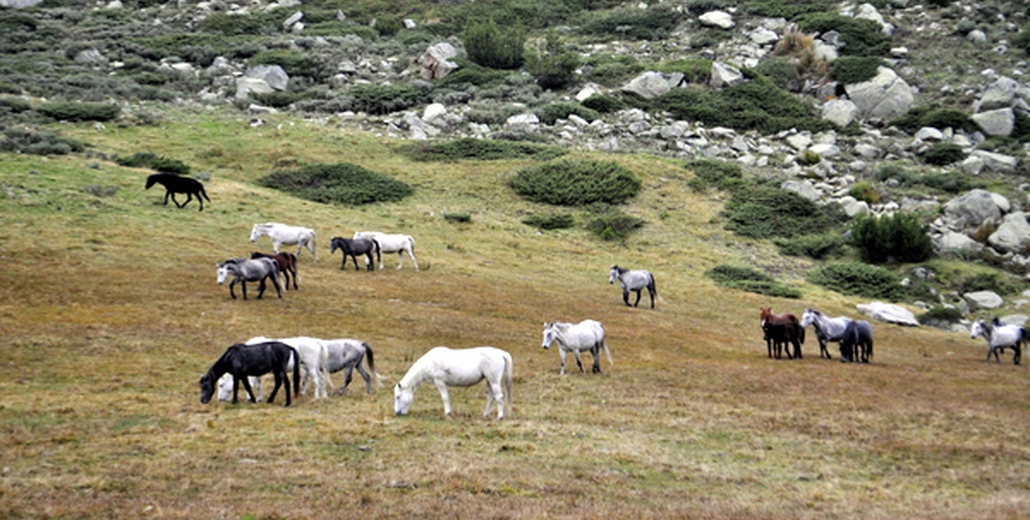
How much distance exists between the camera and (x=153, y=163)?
171 ft

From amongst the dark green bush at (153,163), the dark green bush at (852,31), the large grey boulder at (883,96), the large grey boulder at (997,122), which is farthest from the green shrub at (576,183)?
the dark green bush at (852,31)

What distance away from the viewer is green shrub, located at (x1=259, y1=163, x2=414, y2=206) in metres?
52.9

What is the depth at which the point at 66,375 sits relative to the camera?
18.7m

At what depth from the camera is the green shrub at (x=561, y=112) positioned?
75.2 metres

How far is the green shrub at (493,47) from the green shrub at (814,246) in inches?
1682

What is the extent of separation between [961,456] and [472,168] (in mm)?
48753

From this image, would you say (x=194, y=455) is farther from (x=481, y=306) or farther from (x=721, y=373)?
(x=481, y=306)

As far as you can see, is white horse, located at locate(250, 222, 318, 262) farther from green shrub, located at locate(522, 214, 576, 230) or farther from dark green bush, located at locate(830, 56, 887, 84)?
dark green bush, located at locate(830, 56, 887, 84)

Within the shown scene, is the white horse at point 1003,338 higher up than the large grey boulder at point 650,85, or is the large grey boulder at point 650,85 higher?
the large grey boulder at point 650,85

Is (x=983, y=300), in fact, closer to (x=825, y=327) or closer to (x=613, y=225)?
(x=613, y=225)

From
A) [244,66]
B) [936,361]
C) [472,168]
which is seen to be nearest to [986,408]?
[936,361]

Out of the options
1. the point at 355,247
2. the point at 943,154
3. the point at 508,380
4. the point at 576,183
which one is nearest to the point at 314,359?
the point at 508,380

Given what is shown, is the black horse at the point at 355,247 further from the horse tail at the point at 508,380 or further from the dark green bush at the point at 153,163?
the horse tail at the point at 508,380

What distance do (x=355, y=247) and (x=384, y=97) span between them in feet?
137
